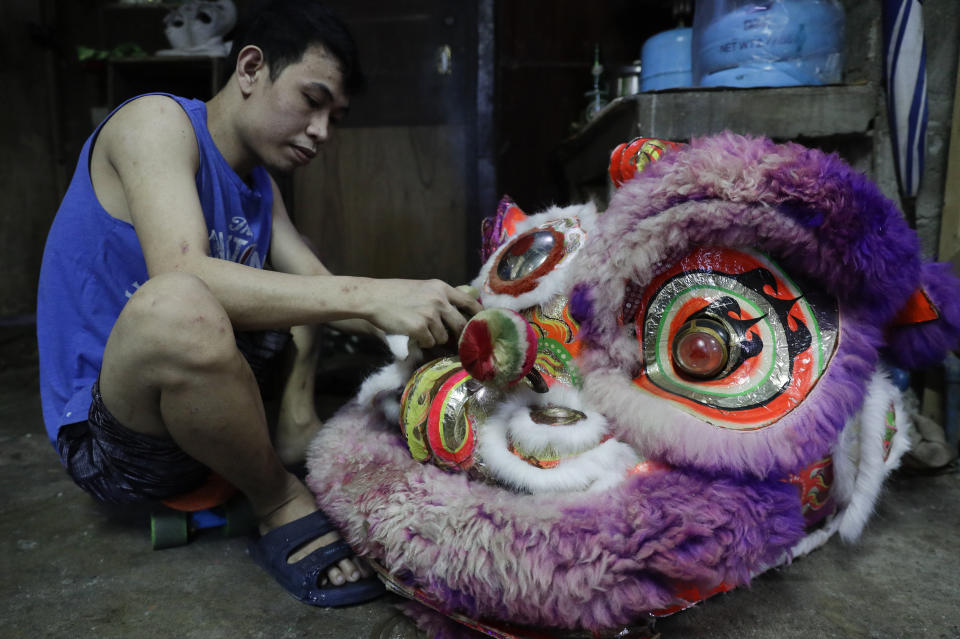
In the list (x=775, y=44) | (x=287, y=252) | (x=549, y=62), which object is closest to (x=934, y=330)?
(x=775, y=44)

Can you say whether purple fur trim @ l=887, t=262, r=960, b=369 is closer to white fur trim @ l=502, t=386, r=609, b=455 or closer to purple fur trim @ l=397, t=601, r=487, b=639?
white fur trim @ l=502, t=386, r=609, b=455

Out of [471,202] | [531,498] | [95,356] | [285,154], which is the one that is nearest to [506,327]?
[531,498]

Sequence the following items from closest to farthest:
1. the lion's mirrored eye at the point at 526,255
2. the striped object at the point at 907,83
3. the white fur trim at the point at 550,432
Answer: the white fur trim at the point at 550,432 → the lion's mirrored eye at the point at 526,255 → the striped object at the point at 907,83

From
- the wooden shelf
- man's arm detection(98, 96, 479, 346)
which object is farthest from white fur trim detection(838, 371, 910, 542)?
the wooden shelf

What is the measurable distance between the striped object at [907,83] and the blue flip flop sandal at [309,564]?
1.69 meters

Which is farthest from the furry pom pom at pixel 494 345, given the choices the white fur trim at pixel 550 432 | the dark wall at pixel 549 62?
the dark wall at pixel 549 62

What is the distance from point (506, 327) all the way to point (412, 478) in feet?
1.00

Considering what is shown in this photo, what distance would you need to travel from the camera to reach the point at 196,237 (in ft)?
3.27

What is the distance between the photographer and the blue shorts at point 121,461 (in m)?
1.06

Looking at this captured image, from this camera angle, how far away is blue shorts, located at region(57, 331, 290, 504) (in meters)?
1.06

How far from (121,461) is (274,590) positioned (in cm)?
38

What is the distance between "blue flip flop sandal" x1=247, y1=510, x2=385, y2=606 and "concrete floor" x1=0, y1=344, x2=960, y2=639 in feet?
0.07

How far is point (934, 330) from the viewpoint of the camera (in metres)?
1.02

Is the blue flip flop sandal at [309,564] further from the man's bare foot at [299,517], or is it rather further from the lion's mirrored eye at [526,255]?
the lion's mirrored eye at [526,255]
